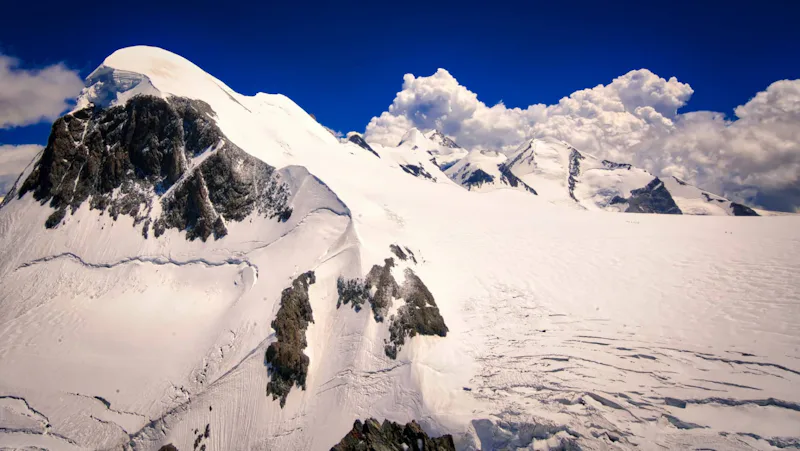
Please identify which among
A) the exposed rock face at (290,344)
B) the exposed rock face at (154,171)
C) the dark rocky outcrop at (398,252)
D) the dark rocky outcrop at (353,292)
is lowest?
the exposed rock face at (290,344)

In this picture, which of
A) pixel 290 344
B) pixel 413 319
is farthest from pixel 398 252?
pixel 290 344

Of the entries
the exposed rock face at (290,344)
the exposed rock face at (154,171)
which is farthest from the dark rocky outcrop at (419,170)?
the exposed rock face at (290,344)

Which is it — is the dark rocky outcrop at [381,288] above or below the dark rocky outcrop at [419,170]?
below

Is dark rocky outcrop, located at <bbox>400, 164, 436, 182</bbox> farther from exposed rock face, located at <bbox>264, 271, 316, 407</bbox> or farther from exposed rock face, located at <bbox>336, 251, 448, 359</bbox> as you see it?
exposed rock face, located at <bbox>264, 271, 316, 407</bbox>

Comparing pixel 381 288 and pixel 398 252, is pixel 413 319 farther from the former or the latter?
pixel 398 252

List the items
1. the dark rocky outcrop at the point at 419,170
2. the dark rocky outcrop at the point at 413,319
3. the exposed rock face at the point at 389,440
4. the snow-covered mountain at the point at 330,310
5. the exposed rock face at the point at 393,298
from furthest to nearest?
the dark rocky outcrop at the point at 419,170, the exposed rock face at the point at 393,298, the dark rocky outcrop at the point at 413,319, the snow-covered mountain at the point at 330,310, the exposed rock face at the point at 389,440

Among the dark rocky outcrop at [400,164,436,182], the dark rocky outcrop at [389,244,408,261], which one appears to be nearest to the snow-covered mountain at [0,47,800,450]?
the dark rocky outcrop at [389,244,408,261]

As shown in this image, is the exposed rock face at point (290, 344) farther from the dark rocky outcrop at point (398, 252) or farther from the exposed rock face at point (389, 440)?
the exposed rock face at point (389, 440)

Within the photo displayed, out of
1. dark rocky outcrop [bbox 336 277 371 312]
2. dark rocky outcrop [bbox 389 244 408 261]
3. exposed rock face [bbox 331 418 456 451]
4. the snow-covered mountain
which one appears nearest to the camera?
exposed rock face [bbox 331 418 456 451]
